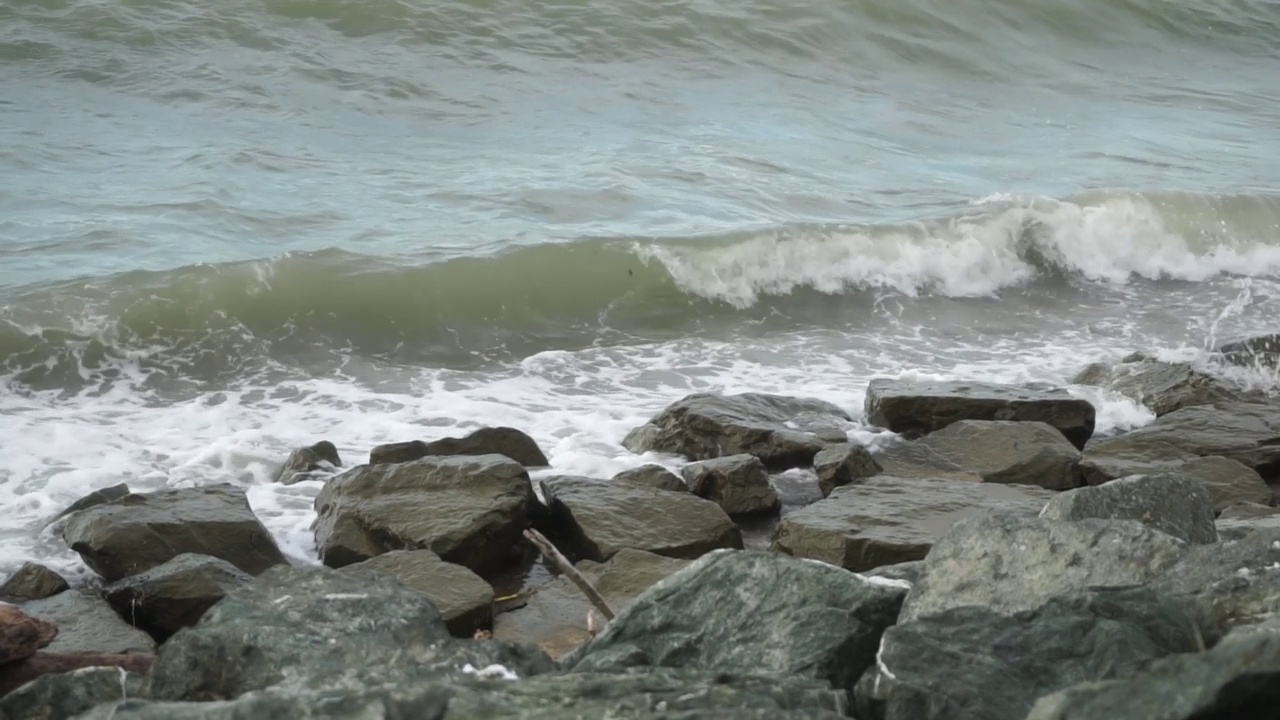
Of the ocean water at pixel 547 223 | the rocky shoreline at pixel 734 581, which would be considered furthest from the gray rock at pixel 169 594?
the ocean water at pixel 547 223

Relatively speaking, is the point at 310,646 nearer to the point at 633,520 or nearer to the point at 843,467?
the point at 633,520

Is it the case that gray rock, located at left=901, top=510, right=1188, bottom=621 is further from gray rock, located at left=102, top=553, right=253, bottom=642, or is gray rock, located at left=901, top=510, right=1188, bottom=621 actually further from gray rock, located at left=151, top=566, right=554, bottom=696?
gray rock, located at left=102, top=553, right=253, bottom=642

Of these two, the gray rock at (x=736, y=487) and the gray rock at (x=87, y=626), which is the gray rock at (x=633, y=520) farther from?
the gray rock at (x=87, y=626)

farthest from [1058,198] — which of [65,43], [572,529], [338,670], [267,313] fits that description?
[338,670]

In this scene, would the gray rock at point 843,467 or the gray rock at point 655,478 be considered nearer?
the gray rock at point 655,478

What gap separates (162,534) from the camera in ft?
18.4

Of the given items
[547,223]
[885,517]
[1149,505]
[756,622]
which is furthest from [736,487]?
[547,223]

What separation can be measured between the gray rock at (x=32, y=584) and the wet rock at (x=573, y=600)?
1.64 m

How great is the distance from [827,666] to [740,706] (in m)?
0.67

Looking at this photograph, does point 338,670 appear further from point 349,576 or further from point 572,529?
point 572,529

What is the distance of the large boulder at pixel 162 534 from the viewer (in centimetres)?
551

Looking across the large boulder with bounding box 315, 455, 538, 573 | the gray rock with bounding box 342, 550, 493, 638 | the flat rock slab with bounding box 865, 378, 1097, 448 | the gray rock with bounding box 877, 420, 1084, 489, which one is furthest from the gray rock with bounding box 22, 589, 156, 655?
the flat rock slab with bounding box 865, 378, 1097, 448

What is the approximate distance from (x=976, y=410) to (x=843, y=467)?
1.23 metres

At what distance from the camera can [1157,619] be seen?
10.1ft
